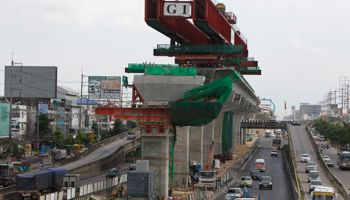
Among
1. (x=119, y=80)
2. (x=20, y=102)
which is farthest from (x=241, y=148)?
(x=20, y=102)

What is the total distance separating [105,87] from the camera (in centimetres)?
10412

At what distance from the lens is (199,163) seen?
6116cm

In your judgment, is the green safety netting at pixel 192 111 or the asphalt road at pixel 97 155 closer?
the green safety netting at pixel 192 111

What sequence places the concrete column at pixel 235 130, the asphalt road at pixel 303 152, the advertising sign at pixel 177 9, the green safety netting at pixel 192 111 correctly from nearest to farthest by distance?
the green safety netting at pixel 192 111
the advertising sign at pixel 177 9
the asphalt road at pixel 303 152
the concrete column at pixel 235 130

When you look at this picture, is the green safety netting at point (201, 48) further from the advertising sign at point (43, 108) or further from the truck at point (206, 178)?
the advertising sign at point (43, 108)

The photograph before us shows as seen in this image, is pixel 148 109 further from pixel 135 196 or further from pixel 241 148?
pixel 241 148

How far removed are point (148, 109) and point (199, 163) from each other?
2277cm

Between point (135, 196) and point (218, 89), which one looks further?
point (218, 89)

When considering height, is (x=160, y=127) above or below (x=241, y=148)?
above

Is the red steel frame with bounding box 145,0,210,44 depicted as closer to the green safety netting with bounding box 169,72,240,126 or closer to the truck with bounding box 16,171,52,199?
the green safety netting with bounding box 169,72,240,126

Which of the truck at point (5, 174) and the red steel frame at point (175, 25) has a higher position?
the red steel frame at point (175, 25)

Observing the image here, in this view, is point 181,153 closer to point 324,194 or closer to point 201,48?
point 201,48

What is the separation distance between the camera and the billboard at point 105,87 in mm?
103000

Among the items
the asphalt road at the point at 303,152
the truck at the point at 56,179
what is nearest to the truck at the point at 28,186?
the truck at the point at 56,179
